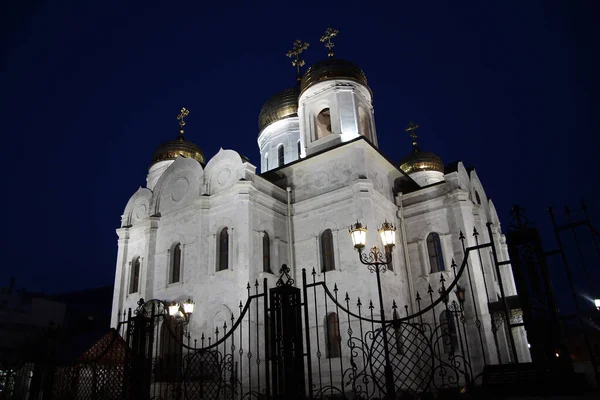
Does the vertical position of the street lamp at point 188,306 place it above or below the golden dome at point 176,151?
below

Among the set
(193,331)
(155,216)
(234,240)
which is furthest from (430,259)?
(155,216)

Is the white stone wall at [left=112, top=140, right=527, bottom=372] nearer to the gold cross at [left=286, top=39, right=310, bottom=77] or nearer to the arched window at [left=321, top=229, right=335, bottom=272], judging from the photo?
the arched window at [left=321, top=229, right=335, bottom=272]

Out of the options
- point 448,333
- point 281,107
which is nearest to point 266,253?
point 281,107

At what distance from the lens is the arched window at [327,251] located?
18875 millimetres

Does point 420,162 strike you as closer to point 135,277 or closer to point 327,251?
point 327,251

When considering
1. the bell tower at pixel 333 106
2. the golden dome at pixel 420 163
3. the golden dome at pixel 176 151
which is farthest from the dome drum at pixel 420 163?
the golden dome at pixel 176 151

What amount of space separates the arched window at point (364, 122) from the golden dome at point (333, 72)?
57.1 inches

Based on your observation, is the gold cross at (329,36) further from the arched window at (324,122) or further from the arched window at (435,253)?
the arched window at (435,253)

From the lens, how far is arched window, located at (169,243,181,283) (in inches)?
792

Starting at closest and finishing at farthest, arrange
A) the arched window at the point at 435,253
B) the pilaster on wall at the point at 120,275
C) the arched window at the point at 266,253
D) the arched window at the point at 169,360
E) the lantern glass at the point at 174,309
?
the arched window at the point at 169,360 → the lantern glass at the point at 174,309 → the arched window at the point at 266,253 → the arched window at the point at 435,253 → the pilaster on wall at the point at 120,275

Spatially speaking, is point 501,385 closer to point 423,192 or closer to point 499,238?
point 423,192

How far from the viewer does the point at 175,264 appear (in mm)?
20453

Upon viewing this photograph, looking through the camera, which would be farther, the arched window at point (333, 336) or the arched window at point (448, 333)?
the arched window at point (333, 336)

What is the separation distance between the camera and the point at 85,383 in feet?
41.4
